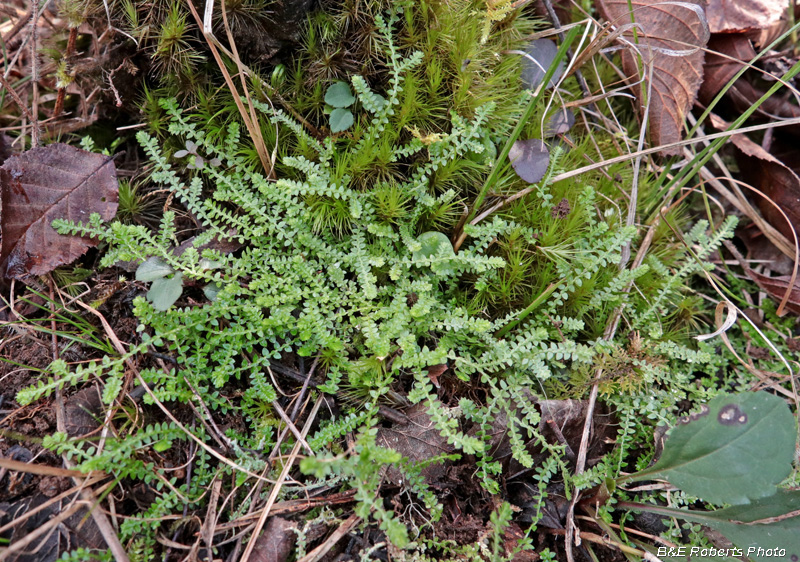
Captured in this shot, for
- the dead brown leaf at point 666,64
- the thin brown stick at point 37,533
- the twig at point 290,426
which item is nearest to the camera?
the thin brown stick at point 37,533

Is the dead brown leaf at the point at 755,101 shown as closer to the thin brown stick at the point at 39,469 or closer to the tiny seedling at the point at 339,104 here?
the tiny seedling at the point at 339,104

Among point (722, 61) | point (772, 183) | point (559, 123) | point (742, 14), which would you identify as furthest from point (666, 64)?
point (772, 183)

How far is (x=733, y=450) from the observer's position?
238 centimetres

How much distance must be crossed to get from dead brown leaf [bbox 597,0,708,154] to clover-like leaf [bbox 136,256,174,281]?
11.0ft

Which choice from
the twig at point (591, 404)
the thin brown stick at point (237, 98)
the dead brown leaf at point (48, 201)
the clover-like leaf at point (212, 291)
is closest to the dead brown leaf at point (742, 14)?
the twig at point (591, 404)

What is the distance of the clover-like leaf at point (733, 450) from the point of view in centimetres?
229

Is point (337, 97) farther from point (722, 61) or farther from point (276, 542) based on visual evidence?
point (722, 61)

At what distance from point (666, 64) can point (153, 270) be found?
12.2 ft

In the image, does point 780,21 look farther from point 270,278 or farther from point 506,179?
point 270,278

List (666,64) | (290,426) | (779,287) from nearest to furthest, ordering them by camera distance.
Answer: (290,426), (779,287), (666,64)

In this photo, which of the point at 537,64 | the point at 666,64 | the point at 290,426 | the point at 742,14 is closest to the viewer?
the point at 290,426

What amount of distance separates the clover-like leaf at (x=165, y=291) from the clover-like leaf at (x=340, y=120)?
3.99ft

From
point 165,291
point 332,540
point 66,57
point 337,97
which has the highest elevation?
point 66,57

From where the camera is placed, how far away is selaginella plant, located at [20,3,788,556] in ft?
8.50
